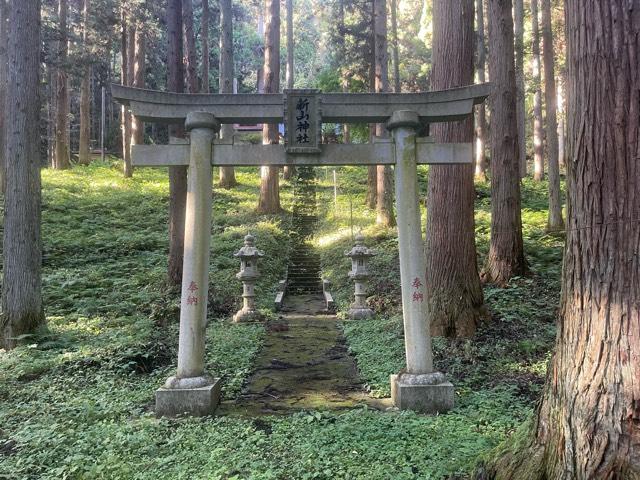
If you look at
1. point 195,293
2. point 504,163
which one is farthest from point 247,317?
point 504,163

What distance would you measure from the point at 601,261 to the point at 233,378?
5020mm

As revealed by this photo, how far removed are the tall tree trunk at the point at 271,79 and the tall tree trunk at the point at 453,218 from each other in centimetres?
1090

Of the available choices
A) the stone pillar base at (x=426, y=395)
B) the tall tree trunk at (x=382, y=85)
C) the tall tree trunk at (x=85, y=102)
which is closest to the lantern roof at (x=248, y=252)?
the stone pillar base at (x=426, y=395)

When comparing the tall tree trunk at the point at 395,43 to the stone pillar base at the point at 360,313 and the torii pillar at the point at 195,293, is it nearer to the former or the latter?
the stone pillar base at the point at 360,313

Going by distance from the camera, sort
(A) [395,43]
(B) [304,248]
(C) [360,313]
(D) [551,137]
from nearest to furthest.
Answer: (C) [360,313], (D) [551,137], (B) [304,248], (A) [395,43]

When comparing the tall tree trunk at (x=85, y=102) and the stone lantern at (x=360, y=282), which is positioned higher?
the tall tree trunk at (x=85, y=102)

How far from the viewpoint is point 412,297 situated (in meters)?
5.57

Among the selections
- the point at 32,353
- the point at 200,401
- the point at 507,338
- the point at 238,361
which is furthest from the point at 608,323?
the point at 32,353

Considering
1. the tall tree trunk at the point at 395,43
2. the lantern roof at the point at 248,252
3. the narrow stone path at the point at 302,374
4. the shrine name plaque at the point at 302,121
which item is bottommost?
the narrow stone path at the point at 302,374

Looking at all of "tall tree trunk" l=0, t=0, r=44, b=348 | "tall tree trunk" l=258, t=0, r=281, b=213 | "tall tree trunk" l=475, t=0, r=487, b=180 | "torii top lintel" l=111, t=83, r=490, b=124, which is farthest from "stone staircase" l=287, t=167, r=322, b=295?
"torii top lintel" l=111, t=83, r=490, b=124

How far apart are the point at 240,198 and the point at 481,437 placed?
17.7m

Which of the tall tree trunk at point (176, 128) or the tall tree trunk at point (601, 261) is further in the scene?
the tall tree trunk at point (176, 128)

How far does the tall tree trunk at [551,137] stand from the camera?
539 inches

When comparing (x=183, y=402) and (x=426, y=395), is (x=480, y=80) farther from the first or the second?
(x=183, y=402)
